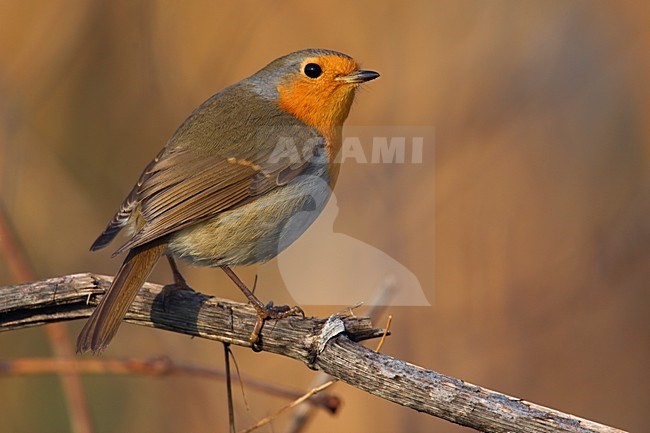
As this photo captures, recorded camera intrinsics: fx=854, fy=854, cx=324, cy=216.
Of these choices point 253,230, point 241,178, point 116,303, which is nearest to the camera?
point 116,303

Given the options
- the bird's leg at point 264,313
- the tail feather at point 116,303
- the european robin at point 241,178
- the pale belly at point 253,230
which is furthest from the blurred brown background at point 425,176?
the tail feather at point 116,303

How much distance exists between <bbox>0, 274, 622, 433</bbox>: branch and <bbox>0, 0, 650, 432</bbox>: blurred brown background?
5.08ft

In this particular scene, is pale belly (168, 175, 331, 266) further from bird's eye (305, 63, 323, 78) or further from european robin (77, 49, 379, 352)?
bird's eye (305, 63, 323, 78)

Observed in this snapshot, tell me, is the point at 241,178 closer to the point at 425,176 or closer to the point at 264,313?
the point at 264,313

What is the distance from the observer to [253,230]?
3.39 metres

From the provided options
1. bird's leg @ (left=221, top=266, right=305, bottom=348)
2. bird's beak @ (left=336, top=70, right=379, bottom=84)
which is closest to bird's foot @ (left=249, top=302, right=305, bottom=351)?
bird's leg @ (left=221, top=266, right=305, bottom=348)

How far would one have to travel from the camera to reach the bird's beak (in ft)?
12.3

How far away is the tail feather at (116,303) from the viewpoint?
9.56ft

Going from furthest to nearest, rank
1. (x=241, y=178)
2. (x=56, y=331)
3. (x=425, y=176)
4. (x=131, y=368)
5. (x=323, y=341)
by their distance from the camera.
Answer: (x=425, y=176) < (x=241, y=178) < (x=56, y=331) < (x=131, y=368) < (x=323, y=341)

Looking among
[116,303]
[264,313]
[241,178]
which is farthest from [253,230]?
[116,303]

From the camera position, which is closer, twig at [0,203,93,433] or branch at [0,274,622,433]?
branch at [0,274,622,433]

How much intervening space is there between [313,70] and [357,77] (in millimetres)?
215

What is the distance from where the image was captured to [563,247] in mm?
5074

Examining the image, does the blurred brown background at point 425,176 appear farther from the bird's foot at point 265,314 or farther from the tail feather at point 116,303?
the tail feather at point 116,303
